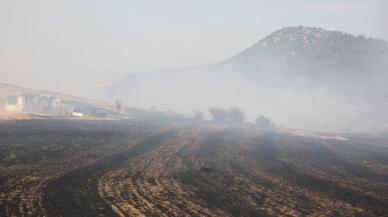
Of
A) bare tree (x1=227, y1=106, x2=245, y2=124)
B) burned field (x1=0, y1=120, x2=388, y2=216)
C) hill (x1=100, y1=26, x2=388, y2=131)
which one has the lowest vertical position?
burned field (x1=0, y1=120, x2=388, y2=216)

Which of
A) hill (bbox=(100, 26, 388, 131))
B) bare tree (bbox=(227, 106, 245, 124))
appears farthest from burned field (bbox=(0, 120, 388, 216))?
hill (bbox=(100, 26, 388, 131))

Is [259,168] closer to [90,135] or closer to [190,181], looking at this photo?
[190,181]

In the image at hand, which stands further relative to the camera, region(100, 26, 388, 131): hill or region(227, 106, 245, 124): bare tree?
region(100, 26, 388, 131): hill

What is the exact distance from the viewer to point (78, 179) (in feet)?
54.0

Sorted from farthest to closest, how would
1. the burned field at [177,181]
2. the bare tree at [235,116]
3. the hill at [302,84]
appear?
1. the hill at [302,84]
2. the bare tree at [235,116]
3. the burned field at [177,181]

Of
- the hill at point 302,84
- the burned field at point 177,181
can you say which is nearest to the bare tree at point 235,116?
the hill at point 302,84

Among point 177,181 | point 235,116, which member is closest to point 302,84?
point 235,116

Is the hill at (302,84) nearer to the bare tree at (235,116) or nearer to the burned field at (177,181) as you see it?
the bare tree at (235,116)

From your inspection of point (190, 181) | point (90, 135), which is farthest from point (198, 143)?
point (190, 181)

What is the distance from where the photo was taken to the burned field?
507 inches

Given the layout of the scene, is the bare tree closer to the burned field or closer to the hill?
the hill

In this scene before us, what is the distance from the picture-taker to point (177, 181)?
57.0 feet

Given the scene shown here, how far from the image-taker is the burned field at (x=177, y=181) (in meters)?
12.9

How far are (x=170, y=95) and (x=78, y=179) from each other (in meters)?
165
